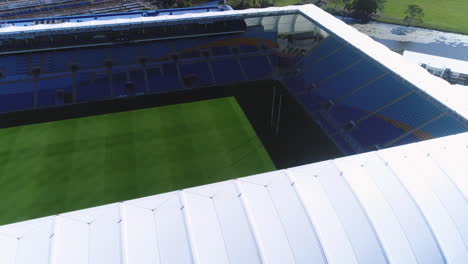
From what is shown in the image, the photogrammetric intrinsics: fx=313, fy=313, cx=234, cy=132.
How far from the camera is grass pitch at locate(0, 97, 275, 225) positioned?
53.8 feet

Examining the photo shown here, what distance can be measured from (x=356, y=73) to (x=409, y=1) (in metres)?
35.9

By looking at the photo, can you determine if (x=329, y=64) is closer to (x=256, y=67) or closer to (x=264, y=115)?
(x=256, y=67)

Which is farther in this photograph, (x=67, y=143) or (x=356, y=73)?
(x=356, y=73)

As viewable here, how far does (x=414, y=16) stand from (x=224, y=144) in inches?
1388

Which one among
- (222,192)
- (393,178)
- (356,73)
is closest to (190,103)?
(356,73)

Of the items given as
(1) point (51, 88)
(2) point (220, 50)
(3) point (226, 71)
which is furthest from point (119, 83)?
(2) point (220, 50)

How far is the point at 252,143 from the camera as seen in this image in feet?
64.2

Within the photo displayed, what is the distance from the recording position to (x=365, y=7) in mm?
40969

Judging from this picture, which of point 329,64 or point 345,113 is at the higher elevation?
point 329,64

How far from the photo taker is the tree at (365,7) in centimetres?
Answer: 4059

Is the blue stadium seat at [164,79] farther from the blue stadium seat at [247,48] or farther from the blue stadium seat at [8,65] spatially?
the blue stadium seat at [8,65]

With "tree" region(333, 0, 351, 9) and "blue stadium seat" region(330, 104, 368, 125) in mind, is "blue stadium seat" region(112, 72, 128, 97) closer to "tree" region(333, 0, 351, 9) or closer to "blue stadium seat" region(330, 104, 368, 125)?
"blue stadium seat" region(330, 104, 368, 125)

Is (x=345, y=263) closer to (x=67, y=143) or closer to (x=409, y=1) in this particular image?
(x=67, y=143)

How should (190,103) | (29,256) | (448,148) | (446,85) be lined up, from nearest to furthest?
(29,256)
(448,148)
(446,85)
(190,103)
